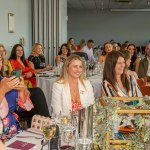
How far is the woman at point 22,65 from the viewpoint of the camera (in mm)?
5730

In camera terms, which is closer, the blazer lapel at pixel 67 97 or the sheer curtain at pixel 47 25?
the blazer lapel at pixel 67 97

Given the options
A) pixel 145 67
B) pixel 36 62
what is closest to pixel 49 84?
pixel 36 62

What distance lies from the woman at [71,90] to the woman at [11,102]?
1.78 feet

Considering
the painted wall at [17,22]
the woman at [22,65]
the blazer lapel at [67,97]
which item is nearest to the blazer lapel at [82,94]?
the blazer lapel at [67,97]

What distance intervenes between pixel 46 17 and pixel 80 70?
6579mm

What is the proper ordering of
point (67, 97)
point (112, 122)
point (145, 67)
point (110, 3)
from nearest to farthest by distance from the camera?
point (112, 122), point (67, 97), point (145, 67), point (110, 3)

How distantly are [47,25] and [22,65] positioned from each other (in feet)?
12.9

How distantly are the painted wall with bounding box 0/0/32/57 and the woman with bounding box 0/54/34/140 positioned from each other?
13.4 feet

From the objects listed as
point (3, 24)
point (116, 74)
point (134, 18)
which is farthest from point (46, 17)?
point (134, 18)

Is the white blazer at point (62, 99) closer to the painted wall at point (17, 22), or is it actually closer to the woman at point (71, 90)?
the woman at point (71, 90)

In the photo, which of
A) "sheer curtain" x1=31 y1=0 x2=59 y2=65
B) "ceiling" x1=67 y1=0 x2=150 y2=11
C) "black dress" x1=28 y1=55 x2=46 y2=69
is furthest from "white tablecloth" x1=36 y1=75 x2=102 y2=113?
"ceiling" x1=67 y1=0 x2=150 y2=11

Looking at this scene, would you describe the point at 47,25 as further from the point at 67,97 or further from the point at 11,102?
the point at 11,102

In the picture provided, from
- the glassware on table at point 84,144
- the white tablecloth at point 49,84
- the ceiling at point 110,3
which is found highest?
the ceiling at point 110,3

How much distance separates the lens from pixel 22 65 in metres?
5.92
